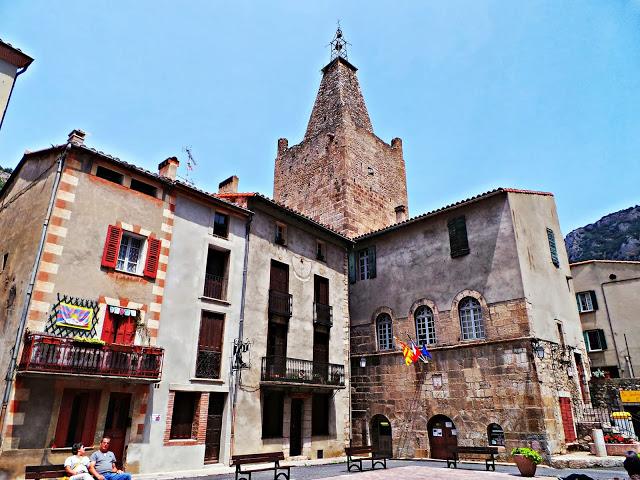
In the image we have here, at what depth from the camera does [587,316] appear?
28.2 meters

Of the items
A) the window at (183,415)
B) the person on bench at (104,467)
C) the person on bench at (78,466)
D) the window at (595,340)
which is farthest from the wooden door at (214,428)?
the window at (595,340)

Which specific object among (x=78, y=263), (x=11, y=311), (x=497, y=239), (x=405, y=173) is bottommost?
(x=11, y=311)

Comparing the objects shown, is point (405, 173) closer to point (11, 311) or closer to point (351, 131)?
point (351, 131)

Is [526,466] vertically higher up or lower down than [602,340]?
lower down

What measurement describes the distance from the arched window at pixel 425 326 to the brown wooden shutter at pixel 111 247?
13.8 metres

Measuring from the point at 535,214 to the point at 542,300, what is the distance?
4.25 m

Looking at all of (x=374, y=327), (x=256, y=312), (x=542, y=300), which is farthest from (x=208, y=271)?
(x=542, y=300)

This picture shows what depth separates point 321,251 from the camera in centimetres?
2242

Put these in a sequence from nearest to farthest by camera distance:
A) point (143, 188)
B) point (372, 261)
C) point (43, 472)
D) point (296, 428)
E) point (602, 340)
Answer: point (43, 472) → point (143, 188) → point (296, 428) → point (372, 261) → point (602, 340)

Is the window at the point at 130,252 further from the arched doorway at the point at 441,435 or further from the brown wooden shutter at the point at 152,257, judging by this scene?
the arched doorway at the point at 441,435

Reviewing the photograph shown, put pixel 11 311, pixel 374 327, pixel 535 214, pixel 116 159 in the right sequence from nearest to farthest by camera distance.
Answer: pixel 11 311 → pixel 116 159 → pixel 535 214 → pixel 374 327

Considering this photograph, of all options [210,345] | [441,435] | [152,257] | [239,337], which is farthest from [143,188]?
[441,435]

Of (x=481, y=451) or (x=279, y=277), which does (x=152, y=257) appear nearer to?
(x=279, y=277)

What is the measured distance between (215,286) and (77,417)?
6.36 metres
